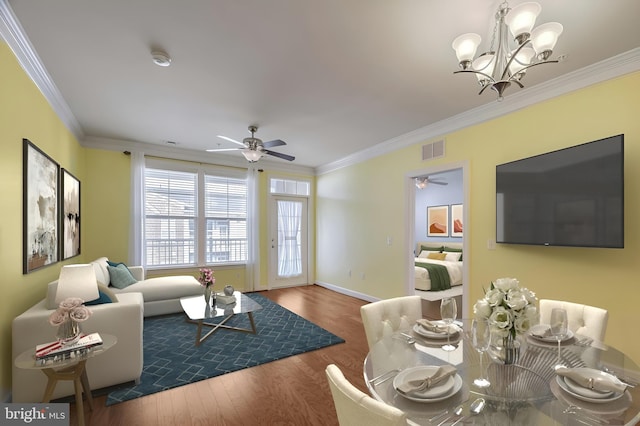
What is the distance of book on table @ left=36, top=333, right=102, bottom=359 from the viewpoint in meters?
1.73

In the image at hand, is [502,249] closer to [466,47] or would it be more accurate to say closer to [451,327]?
[451,327]

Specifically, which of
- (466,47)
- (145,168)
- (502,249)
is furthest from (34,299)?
(502,249)

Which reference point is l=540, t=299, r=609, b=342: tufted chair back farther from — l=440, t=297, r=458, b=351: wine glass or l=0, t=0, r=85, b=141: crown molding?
l=0, t=0, r=85, b=141: crown molding

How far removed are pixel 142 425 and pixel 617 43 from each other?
14.8 feet

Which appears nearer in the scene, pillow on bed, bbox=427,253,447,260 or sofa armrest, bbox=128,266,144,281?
sofa armrest, bbox=128,266,144,281

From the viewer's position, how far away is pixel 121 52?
2.37 m

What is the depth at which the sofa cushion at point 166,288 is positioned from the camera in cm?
405

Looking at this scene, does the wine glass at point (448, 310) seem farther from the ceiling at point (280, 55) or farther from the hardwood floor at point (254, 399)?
the ceiling at point (280, 55)

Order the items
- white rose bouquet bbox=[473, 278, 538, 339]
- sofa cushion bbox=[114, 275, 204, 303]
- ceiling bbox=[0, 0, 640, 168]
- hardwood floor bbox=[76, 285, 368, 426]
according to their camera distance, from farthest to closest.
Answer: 1. sofa cushion bbox=[114, 275, 204, 303]
2. hardwood floor bbox=[76, 285, 368, 426]
3. ceiling bbox=[0, 0, 640, 168]
4. white rose bouquet bbox=[473, 278, 538, 339]

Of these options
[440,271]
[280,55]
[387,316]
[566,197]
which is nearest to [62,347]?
[387,316]

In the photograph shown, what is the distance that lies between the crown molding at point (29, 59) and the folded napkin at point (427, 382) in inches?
126

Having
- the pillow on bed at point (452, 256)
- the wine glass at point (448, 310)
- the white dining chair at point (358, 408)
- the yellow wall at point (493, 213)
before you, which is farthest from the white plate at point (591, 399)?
the pillow on bed at point (452, 256)

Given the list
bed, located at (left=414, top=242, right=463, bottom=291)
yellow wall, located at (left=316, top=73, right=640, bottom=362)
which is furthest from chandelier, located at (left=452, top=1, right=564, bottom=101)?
bed, located at (left=414, top=242, right=463, bottom=291)

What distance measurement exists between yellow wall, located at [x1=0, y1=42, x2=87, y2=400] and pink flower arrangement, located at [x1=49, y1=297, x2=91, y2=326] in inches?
24.6
